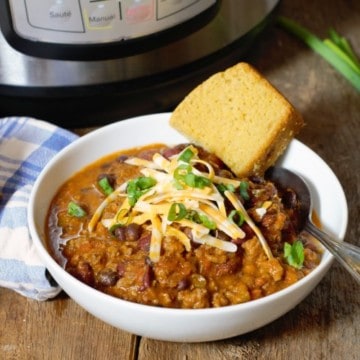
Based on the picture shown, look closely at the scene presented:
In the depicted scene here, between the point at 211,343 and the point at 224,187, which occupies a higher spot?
the point at 224,187

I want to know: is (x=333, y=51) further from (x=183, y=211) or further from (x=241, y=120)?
(x=183, y=211)

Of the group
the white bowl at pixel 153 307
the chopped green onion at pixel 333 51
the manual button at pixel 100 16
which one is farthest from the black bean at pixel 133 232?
the chopped green onion at pixel 333 51

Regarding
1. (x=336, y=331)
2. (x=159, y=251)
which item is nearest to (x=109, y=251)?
(x=159, y=251)

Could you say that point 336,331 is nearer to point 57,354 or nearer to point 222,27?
Answer: point 57,354

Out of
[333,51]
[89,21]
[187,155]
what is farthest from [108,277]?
[333,51]

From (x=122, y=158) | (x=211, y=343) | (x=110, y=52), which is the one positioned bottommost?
(x=211, y=343)

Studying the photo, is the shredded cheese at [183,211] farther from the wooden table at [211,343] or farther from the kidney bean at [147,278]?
the wooden table at [211,343]
